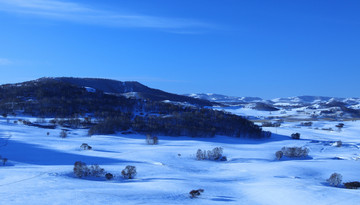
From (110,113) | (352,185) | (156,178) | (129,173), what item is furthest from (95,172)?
(110,113)

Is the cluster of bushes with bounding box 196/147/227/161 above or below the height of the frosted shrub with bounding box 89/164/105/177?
above

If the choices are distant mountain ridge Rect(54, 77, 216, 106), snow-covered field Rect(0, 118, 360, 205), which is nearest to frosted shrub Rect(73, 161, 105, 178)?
snow-covered field Rect(0, 118, 360, 205)

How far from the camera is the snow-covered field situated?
47.5ft

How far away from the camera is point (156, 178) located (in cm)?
2019

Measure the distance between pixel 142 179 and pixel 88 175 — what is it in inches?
138

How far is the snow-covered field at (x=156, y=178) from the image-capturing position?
14.5 m

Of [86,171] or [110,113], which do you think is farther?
[110,113]

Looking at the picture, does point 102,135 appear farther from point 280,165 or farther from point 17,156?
point 280,165

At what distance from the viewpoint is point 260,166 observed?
26.8 m

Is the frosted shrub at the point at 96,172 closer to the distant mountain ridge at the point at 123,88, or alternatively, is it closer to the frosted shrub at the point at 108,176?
the frosted shrub at the point at 108,176

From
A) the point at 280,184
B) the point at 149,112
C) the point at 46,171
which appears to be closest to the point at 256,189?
the point at 280,184

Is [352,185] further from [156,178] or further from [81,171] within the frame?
[81,171]

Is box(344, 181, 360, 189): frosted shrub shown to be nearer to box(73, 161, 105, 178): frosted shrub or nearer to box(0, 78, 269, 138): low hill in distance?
box(73, 161, 105, 178): frosted shrub

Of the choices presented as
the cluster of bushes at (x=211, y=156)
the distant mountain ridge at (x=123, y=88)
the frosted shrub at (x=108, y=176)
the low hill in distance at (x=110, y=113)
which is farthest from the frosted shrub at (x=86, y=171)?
the distant mountain ridge at (x=123, y=88)
